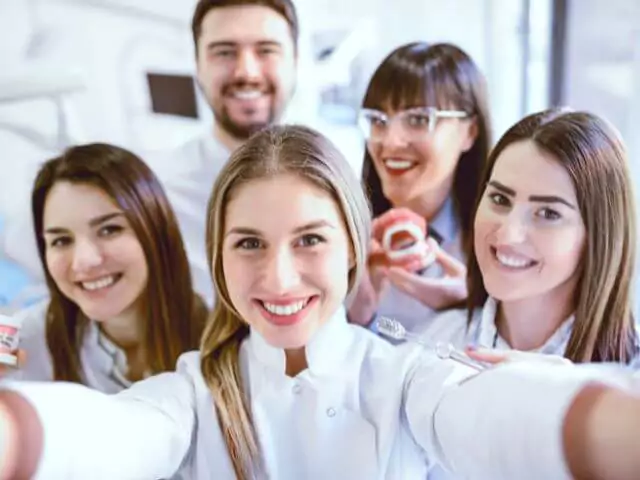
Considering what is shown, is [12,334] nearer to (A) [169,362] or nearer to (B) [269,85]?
(A) [169,362]

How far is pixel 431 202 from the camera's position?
70 centimetres

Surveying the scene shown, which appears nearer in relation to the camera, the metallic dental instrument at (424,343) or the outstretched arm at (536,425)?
the outstretched arm at (536,425)

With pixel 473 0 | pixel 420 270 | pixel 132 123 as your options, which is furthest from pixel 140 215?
pixel 473 0

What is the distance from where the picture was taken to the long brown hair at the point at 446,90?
0.67 metres

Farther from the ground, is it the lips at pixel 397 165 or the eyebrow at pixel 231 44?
the eyebrow at pixel 231 44

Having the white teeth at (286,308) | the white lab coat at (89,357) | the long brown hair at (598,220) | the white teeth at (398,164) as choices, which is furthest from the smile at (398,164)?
the white lab coat at (89,357)

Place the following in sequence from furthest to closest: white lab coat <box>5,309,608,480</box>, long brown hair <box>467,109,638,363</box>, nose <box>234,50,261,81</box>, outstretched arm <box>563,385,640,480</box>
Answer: nose <box>234,50,261,81</box> → long brown hair <box>467,109,638,363</box> → white lab coat <box>5,309,608,480</box> → outstretched arm <box>563,385,640,480</box>

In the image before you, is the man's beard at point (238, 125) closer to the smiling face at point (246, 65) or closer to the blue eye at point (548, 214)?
the smiling face at point (246, 65)

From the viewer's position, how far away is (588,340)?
583 mm

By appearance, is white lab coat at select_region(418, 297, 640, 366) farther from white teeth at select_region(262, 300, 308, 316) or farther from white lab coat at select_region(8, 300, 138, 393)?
white lab coat at select_region(8, 300, 138, 393)

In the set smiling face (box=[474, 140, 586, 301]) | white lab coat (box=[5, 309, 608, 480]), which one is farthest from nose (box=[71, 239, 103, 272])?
smiling face (box=[474, 140, 586, 301])

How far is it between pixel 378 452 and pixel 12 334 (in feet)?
1.10

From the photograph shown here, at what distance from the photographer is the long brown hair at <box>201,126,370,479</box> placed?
1.77ft

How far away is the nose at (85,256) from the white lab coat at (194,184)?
0.09 metres
